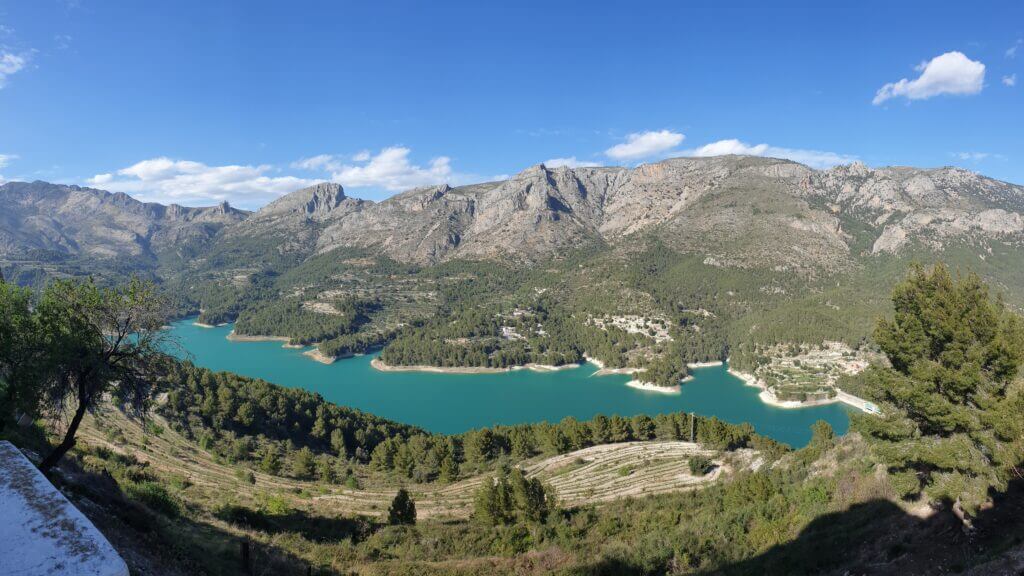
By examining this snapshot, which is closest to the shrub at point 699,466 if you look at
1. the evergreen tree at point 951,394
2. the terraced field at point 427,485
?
A: the terraced field at point 427,485

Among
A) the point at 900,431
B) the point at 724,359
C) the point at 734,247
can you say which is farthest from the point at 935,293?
the point at 734,247

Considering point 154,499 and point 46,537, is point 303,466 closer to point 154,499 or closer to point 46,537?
point 154,499

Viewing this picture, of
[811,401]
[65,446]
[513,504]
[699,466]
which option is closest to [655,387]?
[811,401]

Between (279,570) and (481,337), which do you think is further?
(481,337)

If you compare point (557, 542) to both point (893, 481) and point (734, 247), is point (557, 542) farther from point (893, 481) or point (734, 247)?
point (734, 247)

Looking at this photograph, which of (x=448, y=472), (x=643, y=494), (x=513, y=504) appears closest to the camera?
(x=513, y=504)

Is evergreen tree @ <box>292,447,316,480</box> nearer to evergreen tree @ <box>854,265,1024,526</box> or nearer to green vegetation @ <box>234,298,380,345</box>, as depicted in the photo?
evergreen tree @ <box>854,265,1024,526</box>

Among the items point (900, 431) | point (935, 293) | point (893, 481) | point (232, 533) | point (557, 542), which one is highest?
point (935, 293)

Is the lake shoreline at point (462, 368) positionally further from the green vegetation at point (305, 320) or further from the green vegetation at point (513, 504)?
the green vegetation at point (513, 504)
